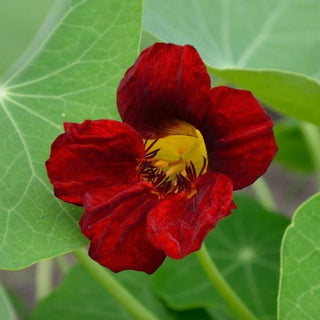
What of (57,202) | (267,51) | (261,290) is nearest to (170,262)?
(261,290)

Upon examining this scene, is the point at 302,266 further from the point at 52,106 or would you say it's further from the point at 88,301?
the point at 88,301

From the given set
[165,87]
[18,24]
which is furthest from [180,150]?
[18,24]

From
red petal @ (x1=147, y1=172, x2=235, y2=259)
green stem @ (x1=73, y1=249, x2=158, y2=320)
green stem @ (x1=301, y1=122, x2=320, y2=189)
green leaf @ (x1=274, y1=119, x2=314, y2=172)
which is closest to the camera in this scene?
red petal @ (x1=147, y1=172, x2=235, y2=259)

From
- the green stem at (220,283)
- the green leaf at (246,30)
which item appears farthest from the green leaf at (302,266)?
the green leaf at (246,30)

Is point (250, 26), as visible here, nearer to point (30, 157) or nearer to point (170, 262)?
point (170, 262)

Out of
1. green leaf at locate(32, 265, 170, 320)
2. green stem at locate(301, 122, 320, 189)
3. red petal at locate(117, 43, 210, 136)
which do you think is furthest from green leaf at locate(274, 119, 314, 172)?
red petal at locate(117, 43, 210, 136)

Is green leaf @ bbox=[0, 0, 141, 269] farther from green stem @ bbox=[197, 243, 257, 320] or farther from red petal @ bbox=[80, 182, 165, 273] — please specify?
green stem @ bbox=[197, 243, 257, 320]
